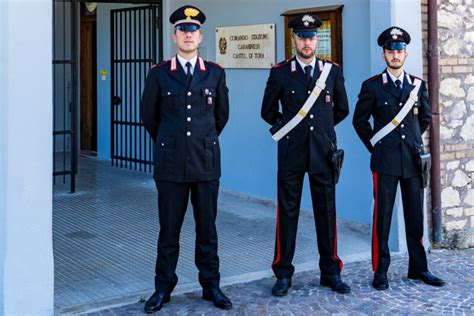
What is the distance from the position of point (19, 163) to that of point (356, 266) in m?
3.07

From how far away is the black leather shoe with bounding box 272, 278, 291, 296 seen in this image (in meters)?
5.46

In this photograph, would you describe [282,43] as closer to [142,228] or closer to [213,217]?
[142,228]

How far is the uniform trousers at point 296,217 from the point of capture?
5.56 meters

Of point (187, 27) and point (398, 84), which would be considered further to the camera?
point (398, 84)

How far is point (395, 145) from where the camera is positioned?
5.72m

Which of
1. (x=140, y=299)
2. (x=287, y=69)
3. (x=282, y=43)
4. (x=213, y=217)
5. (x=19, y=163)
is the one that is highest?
(x=282, y=43)

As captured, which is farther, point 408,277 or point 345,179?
point 345,179

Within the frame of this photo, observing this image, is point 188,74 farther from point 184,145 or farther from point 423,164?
point 423,164

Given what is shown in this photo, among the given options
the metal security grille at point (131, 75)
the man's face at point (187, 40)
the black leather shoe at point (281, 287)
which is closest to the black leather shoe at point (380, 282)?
the black leather shoe at point (281, 287)

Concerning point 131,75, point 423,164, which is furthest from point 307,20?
point 131,75

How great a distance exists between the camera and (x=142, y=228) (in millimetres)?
7621

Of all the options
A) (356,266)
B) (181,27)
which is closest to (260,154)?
(356,266)

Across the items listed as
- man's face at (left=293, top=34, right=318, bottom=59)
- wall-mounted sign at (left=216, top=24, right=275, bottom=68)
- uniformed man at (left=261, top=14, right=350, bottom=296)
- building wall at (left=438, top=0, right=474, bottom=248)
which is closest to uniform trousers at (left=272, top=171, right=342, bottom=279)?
uniformed man at (left=261, top=14, right=350, bottom=296)

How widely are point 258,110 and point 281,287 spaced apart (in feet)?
12.0
